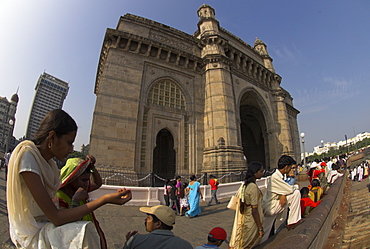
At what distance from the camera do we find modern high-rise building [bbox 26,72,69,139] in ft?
259

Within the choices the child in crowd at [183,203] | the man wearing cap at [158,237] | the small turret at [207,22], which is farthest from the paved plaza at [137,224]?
the small turret at [207,22]

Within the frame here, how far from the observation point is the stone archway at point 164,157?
1441 centimetres

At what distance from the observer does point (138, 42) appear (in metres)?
12.5

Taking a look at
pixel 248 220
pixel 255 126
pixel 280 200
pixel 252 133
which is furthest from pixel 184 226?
pixel 252 133

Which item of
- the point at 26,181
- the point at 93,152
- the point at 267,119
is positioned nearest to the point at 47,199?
the point at 26,181

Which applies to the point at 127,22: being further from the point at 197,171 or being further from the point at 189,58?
the point at 197,171

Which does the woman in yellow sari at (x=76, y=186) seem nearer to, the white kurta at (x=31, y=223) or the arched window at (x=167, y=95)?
the white kurta at (x=31, y=223)

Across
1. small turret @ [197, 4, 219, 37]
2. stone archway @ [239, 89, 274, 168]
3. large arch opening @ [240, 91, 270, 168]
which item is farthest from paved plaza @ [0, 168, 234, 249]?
large arch opening @ [240, 91, 270, 168]

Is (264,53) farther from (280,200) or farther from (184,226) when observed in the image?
(280,200)

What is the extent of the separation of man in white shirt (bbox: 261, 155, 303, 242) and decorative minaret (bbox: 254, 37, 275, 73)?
66.7ft

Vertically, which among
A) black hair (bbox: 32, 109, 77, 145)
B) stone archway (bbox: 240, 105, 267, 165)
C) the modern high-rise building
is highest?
the modern high-rise building

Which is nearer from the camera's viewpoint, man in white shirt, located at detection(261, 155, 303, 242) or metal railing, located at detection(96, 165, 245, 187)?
man in white shirt, located at detection(261, 155, 303, 242)

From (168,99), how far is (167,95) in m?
0.29

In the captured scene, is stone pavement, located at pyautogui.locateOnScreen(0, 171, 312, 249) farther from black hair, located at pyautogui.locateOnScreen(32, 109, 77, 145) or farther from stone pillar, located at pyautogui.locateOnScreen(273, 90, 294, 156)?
stone pillar, located at pyautogui.locateOnScreen(273, 90, 294, 156)
